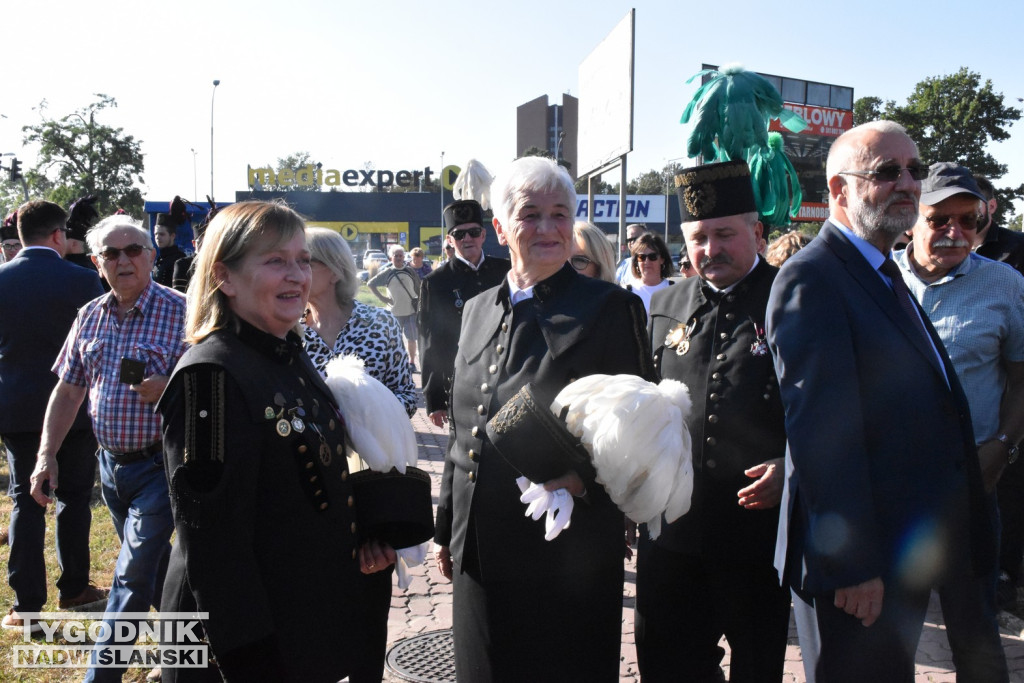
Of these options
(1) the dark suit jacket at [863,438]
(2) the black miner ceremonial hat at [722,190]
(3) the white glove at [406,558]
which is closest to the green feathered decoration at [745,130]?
(2) the black miner ceremonial hat at [722,190]

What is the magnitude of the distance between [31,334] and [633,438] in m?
4.03

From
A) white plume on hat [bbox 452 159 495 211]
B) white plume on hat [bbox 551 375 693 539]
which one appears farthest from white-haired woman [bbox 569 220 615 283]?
white plume on hat [bbox 551 375 693 539]

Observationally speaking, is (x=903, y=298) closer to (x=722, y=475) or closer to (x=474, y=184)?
(x=722, y=475)

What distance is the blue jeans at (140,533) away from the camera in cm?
350

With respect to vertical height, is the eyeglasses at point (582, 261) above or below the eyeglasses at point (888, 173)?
below

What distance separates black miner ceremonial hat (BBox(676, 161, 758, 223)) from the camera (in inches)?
121

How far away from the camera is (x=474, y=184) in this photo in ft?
20.6

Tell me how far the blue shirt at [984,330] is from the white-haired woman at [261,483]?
2.77 meters

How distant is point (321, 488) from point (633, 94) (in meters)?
10.8

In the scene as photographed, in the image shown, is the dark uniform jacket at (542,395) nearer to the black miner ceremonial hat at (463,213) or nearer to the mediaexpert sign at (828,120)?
the black miner ceremonial hat at (463,213)

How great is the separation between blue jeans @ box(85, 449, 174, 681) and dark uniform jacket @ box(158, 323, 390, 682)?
1491 millimetres

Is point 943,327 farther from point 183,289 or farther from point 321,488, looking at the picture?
point 183,289

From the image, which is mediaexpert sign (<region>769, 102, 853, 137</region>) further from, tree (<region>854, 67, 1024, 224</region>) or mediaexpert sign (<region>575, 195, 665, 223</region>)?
mediaexpert sign (<region>575, 195, 665, 223</region>)

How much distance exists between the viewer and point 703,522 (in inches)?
113
